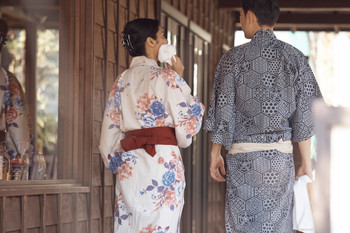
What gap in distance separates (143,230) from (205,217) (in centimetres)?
429

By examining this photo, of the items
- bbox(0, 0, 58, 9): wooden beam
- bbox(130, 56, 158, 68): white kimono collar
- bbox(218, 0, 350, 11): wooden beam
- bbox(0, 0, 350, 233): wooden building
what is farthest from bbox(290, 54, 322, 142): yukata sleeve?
bbox(218, 0, 350, 11): wooden beam

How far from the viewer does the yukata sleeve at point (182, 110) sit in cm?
324

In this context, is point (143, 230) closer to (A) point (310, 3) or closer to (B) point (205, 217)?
(B) point (205, 217)

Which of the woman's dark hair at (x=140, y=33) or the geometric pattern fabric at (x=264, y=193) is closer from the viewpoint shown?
the geometric pattern fabric at (x=264, y=193)

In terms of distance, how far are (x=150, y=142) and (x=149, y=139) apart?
1 centimetres

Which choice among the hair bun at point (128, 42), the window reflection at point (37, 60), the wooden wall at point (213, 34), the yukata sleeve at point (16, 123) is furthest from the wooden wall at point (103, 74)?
the wooden wall at point (213, 34)

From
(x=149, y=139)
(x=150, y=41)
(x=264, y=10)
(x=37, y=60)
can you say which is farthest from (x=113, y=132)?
(x=37, y=60)

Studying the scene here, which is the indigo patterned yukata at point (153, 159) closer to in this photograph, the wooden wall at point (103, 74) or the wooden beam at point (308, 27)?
the wooden wall at point (103, 74)

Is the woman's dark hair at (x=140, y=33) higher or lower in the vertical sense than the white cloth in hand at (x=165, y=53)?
higher

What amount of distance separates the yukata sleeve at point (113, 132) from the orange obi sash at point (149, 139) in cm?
9

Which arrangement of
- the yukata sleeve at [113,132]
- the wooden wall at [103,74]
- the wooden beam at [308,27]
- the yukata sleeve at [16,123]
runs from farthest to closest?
1. the wooden beam at [308,27]
2. the wooden wall at [103,74]
3. the yukata sleeve at [16,123]
4. the yukata sleeve at [113,132]

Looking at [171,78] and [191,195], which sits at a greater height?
[171,78]

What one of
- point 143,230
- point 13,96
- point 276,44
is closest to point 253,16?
point 276,44

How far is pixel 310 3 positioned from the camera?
319 inches
